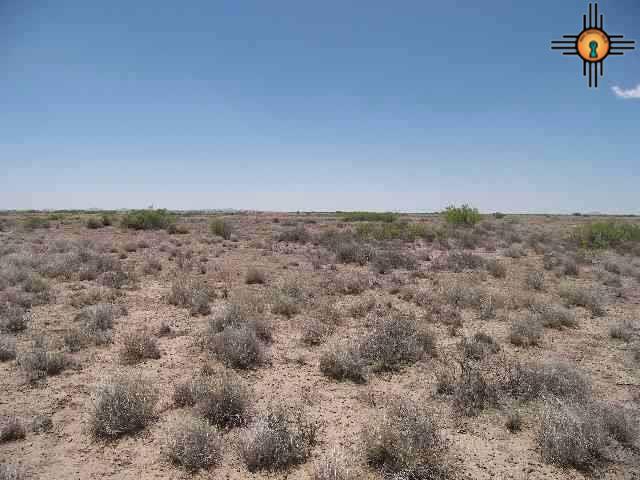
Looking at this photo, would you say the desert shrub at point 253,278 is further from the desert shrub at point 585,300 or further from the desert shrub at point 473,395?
the desert shrub at point 585,300

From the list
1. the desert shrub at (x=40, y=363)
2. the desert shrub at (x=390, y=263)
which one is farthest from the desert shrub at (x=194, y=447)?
the desert shrub at (x=390, y=263)

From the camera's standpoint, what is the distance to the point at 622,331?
8.41 m

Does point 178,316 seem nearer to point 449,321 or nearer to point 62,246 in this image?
point 449,321

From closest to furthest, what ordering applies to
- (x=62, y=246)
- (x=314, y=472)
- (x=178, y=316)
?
(x=314, y=472), (x=178, y=316), (x=62, y=246)

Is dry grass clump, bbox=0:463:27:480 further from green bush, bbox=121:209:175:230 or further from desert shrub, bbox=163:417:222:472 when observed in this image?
green bush, bbox=121:209:175:230

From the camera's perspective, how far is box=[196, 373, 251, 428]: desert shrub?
4.90 metres

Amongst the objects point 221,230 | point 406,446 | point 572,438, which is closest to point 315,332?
point 406,446

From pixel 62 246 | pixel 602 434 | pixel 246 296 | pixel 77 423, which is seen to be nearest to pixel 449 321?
pixel 602 434

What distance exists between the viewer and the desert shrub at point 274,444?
415cm

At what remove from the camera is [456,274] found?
1509 centimetres

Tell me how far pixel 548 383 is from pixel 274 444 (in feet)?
14.6

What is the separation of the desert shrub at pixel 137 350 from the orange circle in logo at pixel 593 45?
9796 millimetres

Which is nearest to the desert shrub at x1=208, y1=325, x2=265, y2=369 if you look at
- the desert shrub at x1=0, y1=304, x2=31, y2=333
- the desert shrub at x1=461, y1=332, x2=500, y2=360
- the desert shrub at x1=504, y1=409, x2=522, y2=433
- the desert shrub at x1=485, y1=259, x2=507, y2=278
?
the desert shrub at x1=461, y1=332, x2=500, y2=360

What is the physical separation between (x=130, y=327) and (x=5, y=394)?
10.1ft
